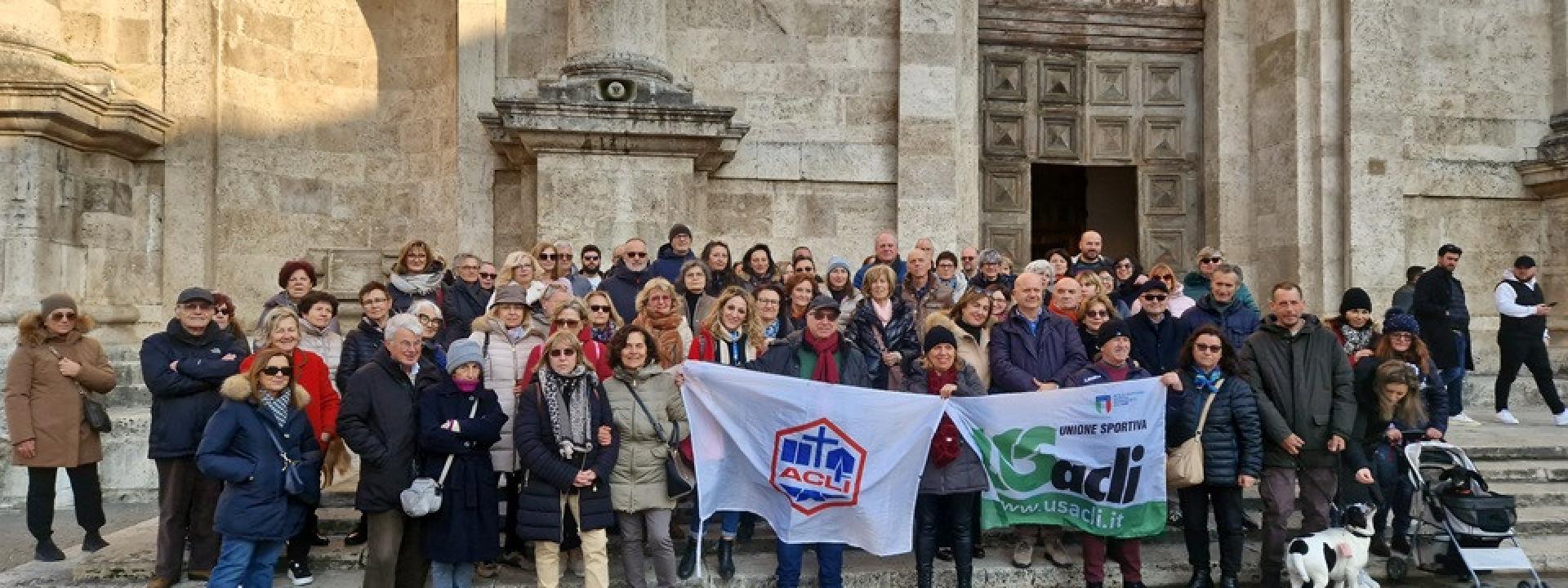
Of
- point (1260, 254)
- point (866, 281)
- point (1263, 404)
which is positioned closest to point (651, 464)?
point (866, 281)

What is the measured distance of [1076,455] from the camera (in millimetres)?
7086

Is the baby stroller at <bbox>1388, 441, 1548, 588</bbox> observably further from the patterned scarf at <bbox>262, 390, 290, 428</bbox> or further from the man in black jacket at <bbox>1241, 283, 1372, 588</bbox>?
the patterned scarf at <bbox>262, 390, 290, 428</bbox>

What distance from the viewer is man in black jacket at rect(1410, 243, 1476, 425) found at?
415 inches

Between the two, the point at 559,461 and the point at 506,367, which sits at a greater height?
the point at 506,367

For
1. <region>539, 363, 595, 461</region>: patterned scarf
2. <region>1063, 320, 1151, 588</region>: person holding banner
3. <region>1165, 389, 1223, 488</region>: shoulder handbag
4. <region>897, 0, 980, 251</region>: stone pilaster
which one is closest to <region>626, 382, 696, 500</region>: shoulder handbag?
<region>539, 363, 595, 461</region>: patterned scarf

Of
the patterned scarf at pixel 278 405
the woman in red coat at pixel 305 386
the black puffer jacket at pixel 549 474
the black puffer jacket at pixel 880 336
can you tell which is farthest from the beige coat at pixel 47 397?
the black puffer jacket at pixel 880 336

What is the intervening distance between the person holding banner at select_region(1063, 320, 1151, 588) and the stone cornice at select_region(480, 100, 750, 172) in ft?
16.6

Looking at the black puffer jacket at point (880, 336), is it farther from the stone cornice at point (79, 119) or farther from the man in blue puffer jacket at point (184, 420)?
the stone cornice at point (79, 119)

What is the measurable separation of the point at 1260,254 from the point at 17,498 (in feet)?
45.1

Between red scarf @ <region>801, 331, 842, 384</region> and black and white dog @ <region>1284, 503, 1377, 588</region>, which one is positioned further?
red scarf @ <region>801, 331, 842, 384</region>

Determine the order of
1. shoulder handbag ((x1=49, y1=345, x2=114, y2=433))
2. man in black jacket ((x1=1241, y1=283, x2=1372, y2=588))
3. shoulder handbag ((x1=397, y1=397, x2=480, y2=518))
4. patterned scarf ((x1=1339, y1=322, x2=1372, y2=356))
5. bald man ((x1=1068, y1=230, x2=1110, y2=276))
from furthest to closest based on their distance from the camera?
bald man ((x1=1068, y1=230, x2=1110, y2=276)) < patterned scarf ((x1=1339, y1=322, x2=1372, y2=356)) < shoulder handbag ((x1=49, y1=345, x2=114, y2=433)) < man in black jacket ((x1=1241, y1=283, x2=1372, y2=588)) < shoulder handbag ((x1=397, y1=397, x2=480, y2=518))

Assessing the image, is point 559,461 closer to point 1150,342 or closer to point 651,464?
point 651,464

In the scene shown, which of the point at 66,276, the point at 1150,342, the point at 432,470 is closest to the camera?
the point at 432,470

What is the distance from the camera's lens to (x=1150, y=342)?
27.0 feet
